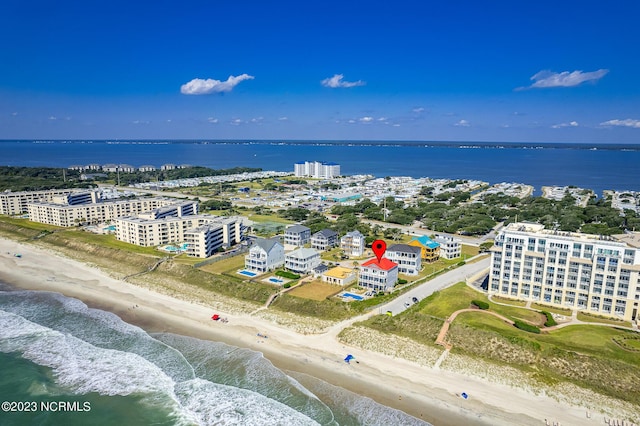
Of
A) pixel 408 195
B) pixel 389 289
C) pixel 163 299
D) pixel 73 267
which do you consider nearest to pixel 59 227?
pixel 73 267

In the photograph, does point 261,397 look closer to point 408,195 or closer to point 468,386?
point 468,386

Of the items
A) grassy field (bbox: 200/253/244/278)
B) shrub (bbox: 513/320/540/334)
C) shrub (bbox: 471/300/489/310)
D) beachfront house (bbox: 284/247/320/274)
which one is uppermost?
beachfront house (bbox: 284/247/320/274)

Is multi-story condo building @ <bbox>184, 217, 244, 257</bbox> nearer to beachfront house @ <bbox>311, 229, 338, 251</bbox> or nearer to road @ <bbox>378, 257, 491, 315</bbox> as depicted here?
beachfront house @ <bbox>311, 229, 338, 251</bbox>

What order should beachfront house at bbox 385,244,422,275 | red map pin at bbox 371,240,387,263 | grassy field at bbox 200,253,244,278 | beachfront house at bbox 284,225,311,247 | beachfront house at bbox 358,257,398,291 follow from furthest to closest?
1. beachfront house at bbox 284,225,311,247
2. grassy field at bbox 200,253,244,278
3. beachfront house at bbox 385,244,422,275
4. red map pin at bbox 371,240,387,263
5. beachfront house at bbox 358,257,398,291

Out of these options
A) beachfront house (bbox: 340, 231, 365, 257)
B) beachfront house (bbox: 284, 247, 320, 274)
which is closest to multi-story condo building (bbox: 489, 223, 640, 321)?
beachfront house (bbox: 340, 231, 365, 257)

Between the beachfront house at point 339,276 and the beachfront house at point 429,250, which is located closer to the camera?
the beachfront house at point 339,276

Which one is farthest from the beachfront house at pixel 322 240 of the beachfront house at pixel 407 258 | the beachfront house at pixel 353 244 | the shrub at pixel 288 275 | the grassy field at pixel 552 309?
the grassy field at pixel 552 309

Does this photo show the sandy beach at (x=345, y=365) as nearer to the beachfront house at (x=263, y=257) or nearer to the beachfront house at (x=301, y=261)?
the beachfront house at (x=263, y=257)
